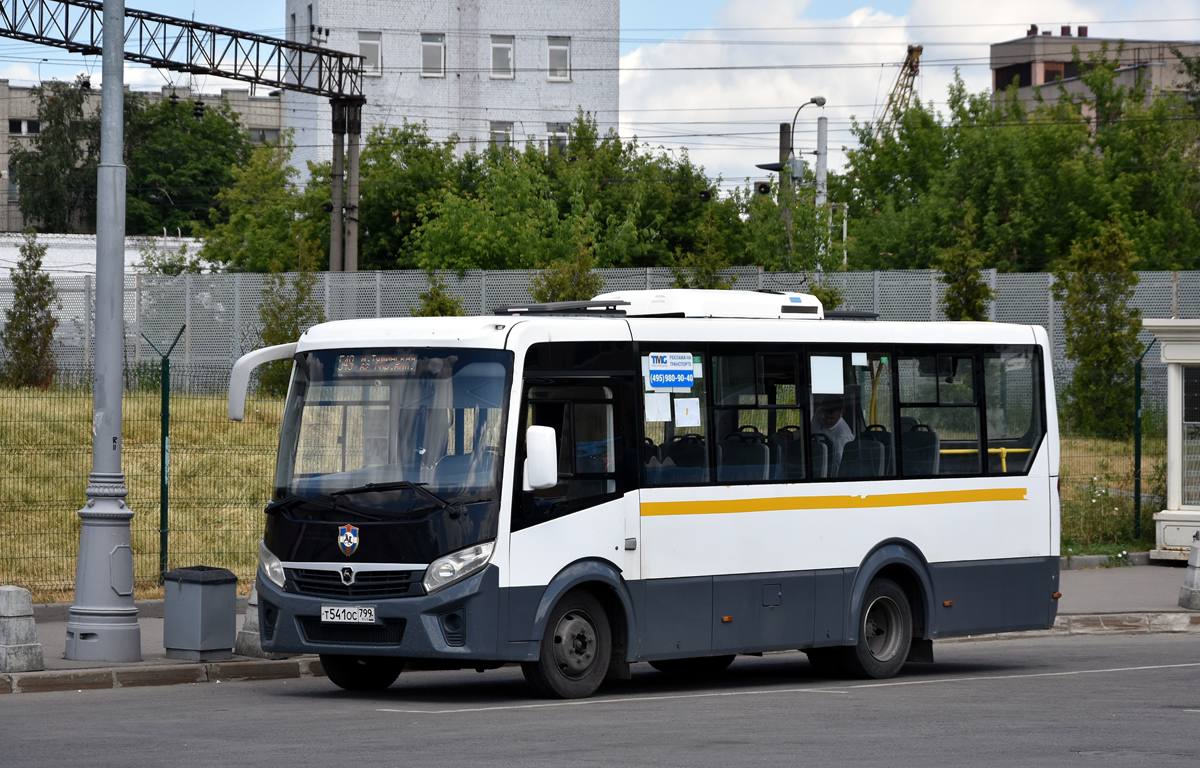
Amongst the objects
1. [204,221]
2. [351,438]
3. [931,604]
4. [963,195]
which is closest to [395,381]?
[351,438]

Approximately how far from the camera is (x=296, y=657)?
13.7 meters

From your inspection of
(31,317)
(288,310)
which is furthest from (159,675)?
(288,310)

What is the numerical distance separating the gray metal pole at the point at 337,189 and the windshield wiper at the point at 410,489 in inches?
1233

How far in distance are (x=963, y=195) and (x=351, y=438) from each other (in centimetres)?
5243

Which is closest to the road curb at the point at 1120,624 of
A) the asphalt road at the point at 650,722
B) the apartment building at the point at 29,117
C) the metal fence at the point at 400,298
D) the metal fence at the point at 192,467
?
the asphalt road at the point at 650,722

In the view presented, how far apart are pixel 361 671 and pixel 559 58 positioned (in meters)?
62.5

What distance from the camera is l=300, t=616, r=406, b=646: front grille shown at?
1123 centimetres

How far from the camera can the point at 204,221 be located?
3979 inches

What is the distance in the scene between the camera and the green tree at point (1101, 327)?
31.2 metres

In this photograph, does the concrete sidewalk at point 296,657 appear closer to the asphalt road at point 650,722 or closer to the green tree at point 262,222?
the asphalt road at point 650,722

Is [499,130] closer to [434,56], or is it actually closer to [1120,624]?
[434,56]

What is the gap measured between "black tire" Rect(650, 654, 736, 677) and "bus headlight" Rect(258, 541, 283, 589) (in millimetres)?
3642

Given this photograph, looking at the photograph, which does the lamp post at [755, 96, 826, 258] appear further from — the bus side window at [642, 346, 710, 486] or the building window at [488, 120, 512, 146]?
the bus side window at [642, 346, 710, 486]

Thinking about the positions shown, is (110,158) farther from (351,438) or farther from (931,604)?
(931,604)
